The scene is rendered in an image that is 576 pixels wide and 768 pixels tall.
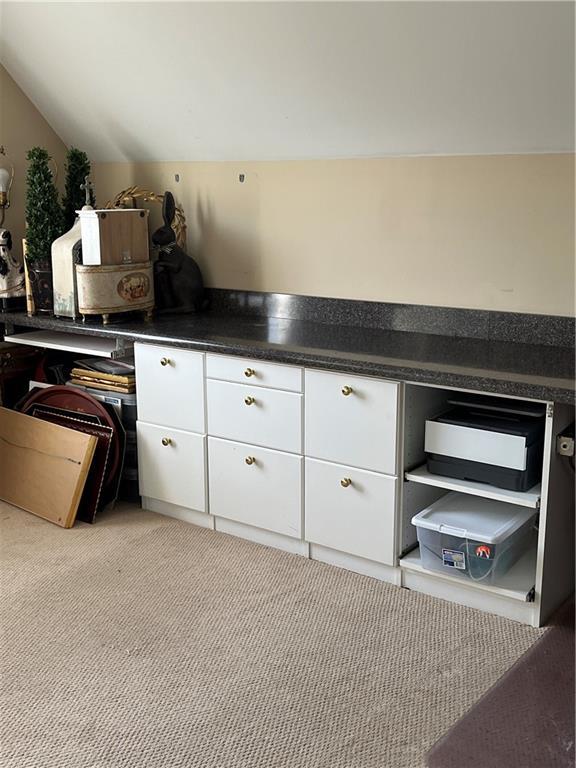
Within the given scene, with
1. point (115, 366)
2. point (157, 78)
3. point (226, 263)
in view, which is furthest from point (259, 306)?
point (157, 78)

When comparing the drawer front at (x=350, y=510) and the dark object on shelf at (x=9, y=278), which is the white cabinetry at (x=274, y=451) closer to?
the drawer front at (x=350, y=510)

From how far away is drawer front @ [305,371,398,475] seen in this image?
277cm

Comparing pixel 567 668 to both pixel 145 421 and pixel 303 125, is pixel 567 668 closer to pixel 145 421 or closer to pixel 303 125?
pixel 145 421

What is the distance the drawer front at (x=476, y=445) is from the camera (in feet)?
8.49

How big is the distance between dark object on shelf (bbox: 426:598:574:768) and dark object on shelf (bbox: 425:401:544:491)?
1.60 ft

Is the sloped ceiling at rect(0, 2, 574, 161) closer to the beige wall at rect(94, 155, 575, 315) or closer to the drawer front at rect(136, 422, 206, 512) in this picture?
the beige wall at rect(94, 155, 575, 315)

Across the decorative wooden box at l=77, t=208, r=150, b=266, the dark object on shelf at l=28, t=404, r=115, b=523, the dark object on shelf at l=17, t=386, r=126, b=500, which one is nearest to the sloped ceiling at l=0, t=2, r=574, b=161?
the decorative wooden box at l=77, t=208, r=150, b=266

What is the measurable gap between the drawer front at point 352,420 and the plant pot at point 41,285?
1.32 meters

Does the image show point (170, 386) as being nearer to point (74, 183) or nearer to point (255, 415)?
point (255, 415)

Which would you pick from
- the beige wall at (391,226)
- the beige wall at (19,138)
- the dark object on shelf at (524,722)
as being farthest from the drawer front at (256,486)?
the beige wall at (19,138)

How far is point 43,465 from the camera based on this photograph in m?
3.47

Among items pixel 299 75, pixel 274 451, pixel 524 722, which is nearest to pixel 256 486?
pixel 274 451

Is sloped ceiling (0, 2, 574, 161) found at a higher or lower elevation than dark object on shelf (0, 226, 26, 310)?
higher

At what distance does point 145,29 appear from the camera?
123 inches
